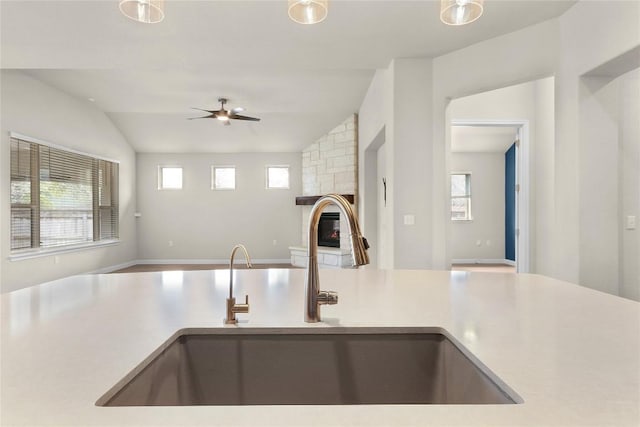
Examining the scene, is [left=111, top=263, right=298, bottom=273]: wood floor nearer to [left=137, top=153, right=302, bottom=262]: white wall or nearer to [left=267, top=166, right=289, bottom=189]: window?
[left=137, top=153, right=302, bottom=262]: white wall

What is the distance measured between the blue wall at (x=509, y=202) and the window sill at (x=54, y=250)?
842 cm

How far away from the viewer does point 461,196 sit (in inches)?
324

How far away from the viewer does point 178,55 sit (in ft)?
11.7

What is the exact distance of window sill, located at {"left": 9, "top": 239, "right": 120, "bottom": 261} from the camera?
4.84 metres

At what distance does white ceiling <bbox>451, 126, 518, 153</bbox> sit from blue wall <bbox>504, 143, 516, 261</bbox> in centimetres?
24

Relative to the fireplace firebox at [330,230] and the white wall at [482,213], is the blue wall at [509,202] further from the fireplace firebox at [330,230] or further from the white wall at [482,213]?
the fireplace firebox at [330,230]

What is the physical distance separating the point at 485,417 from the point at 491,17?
3.34 metres

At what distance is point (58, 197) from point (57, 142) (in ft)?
2.90

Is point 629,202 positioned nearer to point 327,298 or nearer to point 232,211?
point 327,298

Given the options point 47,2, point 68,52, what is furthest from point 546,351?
point 68,52

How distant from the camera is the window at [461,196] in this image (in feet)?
26.8

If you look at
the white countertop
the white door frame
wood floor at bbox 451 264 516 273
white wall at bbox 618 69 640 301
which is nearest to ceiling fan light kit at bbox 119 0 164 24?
the white countertop

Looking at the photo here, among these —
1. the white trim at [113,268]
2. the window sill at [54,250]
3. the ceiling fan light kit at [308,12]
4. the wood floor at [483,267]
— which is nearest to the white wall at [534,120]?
the ceiling fan light kit at [308,12]

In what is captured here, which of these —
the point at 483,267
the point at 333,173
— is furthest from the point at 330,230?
the point at 483,267
